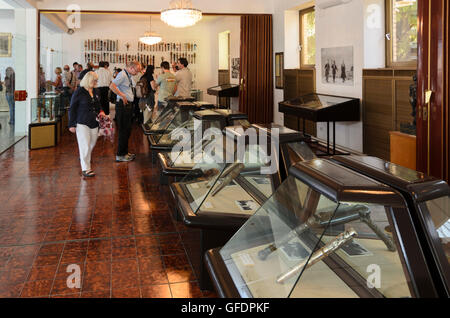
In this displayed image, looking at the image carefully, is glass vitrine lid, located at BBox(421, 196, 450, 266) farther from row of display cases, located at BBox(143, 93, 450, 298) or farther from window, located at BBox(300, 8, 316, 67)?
window, located at BBox(300, 8, 316, 67)

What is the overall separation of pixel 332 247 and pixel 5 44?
9.93 metres

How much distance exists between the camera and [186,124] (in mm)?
5918

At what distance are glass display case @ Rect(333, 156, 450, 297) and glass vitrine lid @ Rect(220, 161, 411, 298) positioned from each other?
3.2 inches

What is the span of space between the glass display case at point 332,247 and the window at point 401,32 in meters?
6.12

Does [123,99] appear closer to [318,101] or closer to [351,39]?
[318,101]

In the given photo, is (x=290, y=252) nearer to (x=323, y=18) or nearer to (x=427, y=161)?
(x=427, y=161)

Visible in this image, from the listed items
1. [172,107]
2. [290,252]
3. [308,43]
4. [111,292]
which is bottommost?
[111,292]

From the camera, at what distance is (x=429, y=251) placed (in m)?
1.48

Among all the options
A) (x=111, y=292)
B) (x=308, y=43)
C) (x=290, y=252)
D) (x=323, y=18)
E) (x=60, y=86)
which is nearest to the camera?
(x=290, y=252)

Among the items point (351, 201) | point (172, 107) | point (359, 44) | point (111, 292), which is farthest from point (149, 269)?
point (359, 44)

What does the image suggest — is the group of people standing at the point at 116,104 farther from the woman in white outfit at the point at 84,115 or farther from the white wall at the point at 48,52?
the white wall at the point at 48,52

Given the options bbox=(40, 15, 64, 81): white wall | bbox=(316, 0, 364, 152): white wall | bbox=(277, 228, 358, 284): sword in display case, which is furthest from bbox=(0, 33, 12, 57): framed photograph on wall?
bbox=(277, 228, 358, 284): sword in display case

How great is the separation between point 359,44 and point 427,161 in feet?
12.7

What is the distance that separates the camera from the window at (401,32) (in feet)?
24.1
